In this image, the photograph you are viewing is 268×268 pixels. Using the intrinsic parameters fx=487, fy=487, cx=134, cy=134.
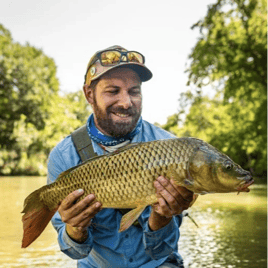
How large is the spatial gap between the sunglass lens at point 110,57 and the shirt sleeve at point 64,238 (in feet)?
2.44

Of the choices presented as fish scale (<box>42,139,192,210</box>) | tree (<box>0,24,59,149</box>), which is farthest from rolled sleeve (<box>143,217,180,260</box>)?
tree (<box>0,24,59,149</box>)

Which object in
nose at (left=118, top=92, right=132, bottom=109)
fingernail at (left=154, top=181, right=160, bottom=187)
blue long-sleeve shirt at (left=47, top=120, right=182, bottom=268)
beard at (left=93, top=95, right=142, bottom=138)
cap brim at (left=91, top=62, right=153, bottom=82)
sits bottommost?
blue long-sleeve shirt at (left=47, top=120, right=182, bottom=268)


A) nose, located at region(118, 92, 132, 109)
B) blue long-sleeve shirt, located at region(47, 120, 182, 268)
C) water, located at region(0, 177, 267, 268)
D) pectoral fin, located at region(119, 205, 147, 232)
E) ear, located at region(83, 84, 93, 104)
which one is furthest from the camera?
water, located at region(0, 177, 267, 268)

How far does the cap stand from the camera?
3.47 meters

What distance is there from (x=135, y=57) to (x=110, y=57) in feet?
0.62

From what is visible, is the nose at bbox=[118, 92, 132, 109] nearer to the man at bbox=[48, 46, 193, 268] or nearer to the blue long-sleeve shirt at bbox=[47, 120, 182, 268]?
the man at bbox=[48, 46, 193, 268]

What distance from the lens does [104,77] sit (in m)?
3.55

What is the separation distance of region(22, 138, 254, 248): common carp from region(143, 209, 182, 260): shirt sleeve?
43 cm

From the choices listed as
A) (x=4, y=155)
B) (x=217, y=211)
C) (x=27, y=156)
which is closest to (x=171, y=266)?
(x=217, y=211)

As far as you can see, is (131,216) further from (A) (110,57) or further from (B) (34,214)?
(A) (110,57)

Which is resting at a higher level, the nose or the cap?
the cap

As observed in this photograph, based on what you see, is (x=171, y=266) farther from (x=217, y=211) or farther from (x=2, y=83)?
(x=2, y=83)

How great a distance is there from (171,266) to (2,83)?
148 ft

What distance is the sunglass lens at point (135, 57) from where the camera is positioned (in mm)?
3535
